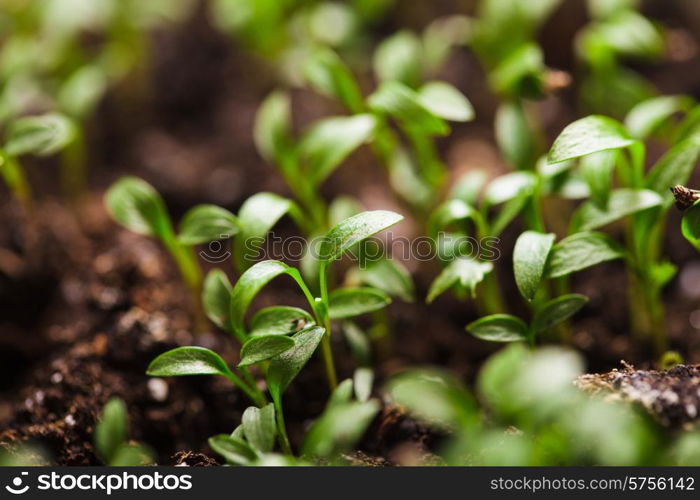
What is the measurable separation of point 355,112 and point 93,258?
64cm

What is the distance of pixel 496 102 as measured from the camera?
177 centimetres

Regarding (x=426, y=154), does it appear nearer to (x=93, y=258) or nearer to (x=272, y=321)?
(x=272, y=321)

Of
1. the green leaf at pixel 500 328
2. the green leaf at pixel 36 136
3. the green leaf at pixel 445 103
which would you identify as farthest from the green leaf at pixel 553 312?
the green leaf at pixel 36 136

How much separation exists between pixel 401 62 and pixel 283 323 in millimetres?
642

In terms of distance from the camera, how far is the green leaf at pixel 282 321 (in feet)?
3.28

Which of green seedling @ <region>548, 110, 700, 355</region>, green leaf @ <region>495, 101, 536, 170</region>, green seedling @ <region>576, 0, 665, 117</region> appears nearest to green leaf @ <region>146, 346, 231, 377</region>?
green seedling @ <region>548, 110, 700, 355</region>

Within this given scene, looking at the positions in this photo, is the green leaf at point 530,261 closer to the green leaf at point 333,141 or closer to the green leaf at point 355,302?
the green leaf at point 355,302

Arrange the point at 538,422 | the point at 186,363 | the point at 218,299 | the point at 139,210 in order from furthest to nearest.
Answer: the point at 139,210, the point at 218,299, the point at 186,363, the point at 538,422

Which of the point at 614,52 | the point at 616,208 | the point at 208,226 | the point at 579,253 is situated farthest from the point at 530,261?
the point at 614,52

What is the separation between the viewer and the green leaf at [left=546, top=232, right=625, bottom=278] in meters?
1.01

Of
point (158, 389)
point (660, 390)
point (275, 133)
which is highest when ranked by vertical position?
point (275, 133)

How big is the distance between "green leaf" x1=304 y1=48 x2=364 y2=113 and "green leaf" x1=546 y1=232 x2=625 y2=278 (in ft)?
1.64

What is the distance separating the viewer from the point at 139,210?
3.97ft

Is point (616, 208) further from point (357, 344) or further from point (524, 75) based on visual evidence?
point (357, 344)
